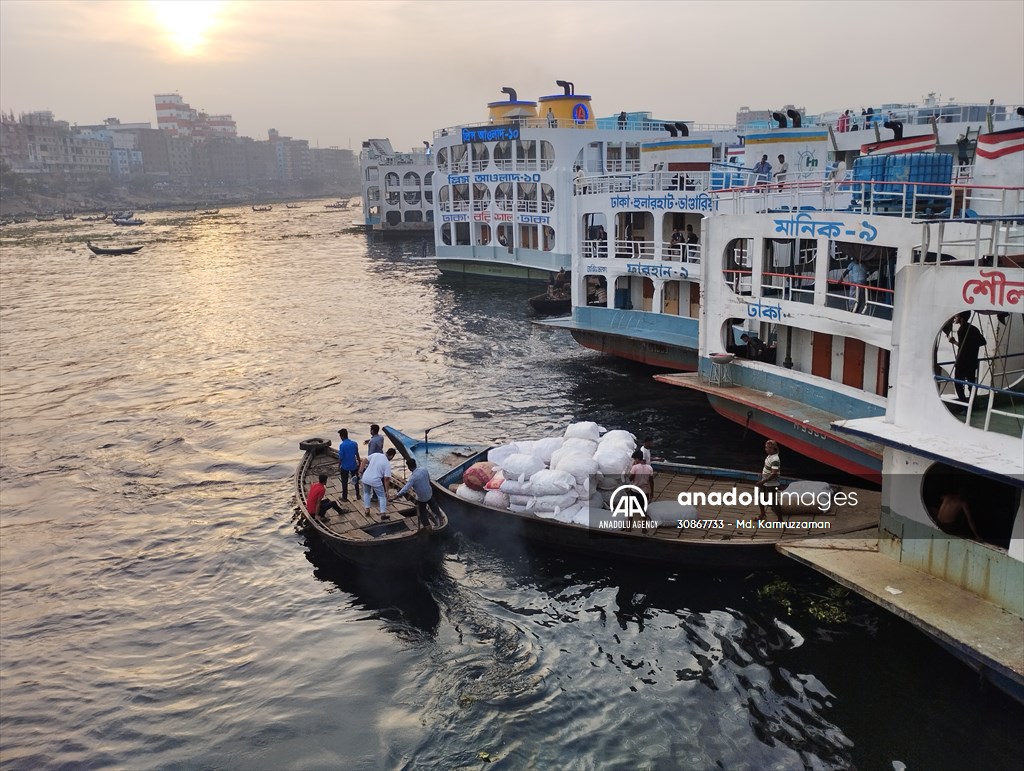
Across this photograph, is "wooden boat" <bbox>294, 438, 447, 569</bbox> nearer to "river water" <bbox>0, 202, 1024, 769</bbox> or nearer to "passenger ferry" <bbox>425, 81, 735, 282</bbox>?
"river water" <bbox>0, 202, 1024, 769</bbox>

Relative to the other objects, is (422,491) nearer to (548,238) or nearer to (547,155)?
(548,238)

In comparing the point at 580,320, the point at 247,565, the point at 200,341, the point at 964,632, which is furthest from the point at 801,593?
the point at 200,341

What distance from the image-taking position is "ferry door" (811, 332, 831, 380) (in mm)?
17062

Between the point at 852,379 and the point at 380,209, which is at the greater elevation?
the point at 380,209

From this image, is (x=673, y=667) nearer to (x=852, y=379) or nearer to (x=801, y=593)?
(x=801, y=593)

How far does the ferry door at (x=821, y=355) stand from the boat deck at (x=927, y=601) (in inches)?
250

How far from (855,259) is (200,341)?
1120 inches

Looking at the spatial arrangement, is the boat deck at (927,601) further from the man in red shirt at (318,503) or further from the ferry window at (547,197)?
the ferry window at (547,197)

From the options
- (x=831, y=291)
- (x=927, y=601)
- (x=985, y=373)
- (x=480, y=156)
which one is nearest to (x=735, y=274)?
(x=831, y=291)

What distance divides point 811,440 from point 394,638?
921 cm

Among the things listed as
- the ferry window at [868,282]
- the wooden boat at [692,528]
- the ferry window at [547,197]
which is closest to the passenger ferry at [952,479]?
the wooden boat at [692,528]

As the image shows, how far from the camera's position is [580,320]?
87.1ft

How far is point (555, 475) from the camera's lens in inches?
552

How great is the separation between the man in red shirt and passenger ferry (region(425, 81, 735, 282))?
29960 millimetres
